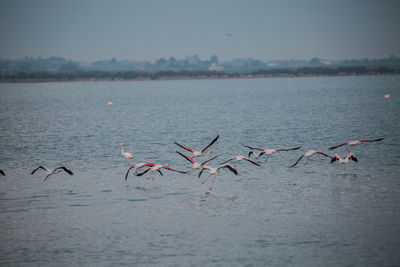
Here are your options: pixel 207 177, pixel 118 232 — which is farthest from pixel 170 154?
pixel 118 232

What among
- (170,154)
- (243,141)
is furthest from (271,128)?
(170,154)

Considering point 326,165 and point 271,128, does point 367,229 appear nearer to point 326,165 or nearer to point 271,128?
point 326,165

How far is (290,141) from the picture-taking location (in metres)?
37.4

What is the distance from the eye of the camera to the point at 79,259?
14711 mm

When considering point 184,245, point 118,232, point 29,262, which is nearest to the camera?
point 29,262

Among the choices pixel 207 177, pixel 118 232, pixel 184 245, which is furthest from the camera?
pixel 207 177

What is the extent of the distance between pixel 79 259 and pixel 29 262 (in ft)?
4.56

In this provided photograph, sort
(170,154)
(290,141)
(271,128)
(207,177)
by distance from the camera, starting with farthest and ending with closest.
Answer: (271,128) → (290,141) → (170,154) → (207,177)

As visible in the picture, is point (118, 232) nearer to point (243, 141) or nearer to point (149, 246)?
point (149, 246)

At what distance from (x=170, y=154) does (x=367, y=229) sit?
16960 mm

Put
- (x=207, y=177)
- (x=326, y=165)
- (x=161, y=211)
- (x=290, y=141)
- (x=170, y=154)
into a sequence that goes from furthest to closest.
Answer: (x=290, y=141) < (x=170, y=154) < (x=326, y=165) < (x=207, y=177) < (x=161, y=211)

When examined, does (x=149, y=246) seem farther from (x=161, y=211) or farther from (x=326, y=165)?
(x=326, y=165)

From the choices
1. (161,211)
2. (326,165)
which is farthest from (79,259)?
(326,165)

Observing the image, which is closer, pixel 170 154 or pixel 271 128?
pixel 170 154
